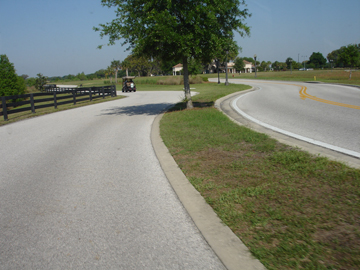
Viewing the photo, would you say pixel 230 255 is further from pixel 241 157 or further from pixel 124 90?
pixel 124 90

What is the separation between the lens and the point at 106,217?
3.72m

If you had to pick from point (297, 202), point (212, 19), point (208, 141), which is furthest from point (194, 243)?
point (212, 19)

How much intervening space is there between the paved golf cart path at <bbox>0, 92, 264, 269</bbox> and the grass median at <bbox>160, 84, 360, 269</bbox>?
0.69 feet

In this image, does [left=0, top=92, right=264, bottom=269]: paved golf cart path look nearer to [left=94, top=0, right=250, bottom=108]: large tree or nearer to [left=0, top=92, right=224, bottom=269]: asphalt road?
[left=0, top=92, right=224, bottom=269]: asphalt road

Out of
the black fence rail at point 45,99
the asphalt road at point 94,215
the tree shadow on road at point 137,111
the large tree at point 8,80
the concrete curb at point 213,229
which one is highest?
the large tree at point 8,80

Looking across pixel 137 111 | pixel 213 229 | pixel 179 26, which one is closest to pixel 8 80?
pixel 137 111

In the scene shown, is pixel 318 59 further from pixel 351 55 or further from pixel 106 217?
pixel 106 217

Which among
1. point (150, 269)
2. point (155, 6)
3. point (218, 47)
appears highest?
point (155, 6)

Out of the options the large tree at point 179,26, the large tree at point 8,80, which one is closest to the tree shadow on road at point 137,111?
the large tree at point 179,26

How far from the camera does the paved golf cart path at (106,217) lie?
112 inches

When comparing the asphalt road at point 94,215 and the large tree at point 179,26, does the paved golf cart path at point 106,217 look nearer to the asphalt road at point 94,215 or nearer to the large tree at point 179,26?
the asphalt road at point 94,215

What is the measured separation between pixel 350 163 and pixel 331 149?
1053 millimetres

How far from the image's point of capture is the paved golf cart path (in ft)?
9.36

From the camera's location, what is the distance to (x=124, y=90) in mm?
40531
